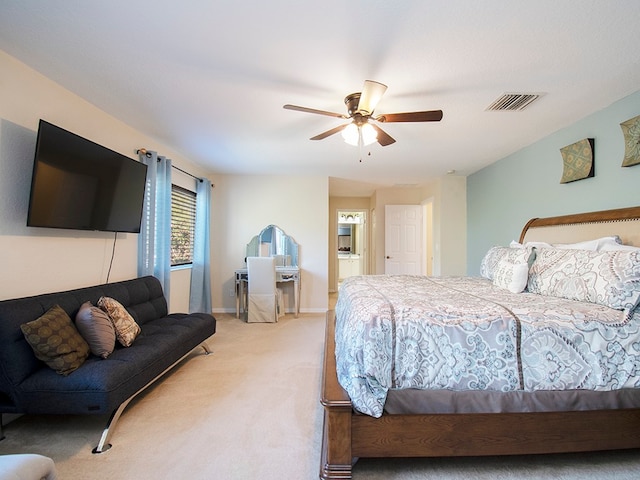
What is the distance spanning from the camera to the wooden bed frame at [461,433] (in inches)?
59.6

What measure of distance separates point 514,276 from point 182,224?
4004 mm

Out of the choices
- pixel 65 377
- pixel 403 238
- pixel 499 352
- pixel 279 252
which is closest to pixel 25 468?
pixel 65 377

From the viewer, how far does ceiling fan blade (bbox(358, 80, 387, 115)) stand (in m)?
1.90

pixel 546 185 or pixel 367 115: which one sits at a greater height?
pixel 367 115

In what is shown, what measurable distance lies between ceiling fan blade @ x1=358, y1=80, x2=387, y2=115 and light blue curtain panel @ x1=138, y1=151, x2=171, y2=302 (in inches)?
94.5

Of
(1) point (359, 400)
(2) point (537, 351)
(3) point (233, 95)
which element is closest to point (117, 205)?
(3) point (233, 95)

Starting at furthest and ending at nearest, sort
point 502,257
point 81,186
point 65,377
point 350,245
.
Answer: point 350,245 → point 502,257 → point 81,186 → point 65,377

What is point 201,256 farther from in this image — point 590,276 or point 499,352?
point 590,276

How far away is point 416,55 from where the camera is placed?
1.90 meters

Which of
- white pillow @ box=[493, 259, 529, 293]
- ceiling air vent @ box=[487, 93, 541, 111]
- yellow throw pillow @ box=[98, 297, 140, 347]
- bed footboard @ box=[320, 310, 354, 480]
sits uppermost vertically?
ceiling air vent @ box=[487, 93, 541, 111]

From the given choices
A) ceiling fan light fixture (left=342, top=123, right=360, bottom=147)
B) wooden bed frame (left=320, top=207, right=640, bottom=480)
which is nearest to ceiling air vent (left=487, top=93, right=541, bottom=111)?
ceiling fan light fixture (left=342, top=123, right=360, bottom=147)

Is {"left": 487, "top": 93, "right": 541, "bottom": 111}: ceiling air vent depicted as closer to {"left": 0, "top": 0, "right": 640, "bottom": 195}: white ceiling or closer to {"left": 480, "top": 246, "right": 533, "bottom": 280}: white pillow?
{"left": 0, "top": 0, "right": 640, "bottom": 195}: white ceiling

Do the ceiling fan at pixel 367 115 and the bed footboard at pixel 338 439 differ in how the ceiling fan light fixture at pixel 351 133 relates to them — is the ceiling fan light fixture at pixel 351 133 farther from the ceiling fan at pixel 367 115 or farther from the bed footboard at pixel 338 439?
the bed footboard at pixel 338 439

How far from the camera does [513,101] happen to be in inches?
97.8
